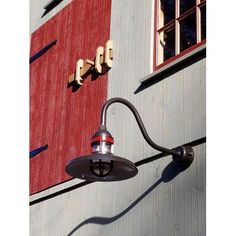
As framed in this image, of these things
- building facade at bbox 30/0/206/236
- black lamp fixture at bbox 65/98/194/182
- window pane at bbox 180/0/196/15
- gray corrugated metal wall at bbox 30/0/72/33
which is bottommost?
black lamp fixture at bbox 65/98/194/182

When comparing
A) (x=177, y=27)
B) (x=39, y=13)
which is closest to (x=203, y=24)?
(x=177, y=27)

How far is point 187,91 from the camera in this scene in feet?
16.5

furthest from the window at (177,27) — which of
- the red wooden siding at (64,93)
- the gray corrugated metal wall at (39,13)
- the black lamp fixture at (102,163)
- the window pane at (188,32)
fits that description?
the gray corrugated metal wall at (39,13)

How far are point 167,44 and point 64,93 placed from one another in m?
2.13

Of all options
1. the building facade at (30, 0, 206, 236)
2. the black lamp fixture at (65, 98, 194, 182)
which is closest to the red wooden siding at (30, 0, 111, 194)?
the building facade at (30, 0, 206, 236)

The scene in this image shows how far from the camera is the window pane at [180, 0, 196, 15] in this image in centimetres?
547

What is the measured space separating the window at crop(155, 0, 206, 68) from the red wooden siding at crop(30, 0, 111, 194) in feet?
3.25

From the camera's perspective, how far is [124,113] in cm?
595

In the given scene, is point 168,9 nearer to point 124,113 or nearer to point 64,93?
point 124,113

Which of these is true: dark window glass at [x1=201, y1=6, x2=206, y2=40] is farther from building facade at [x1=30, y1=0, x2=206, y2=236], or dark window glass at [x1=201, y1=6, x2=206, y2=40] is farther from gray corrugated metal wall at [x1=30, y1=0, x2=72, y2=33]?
gray corrugated metal wall at [x1=30, y1=0, x2=72, y2=33]

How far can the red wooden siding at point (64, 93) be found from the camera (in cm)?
676
